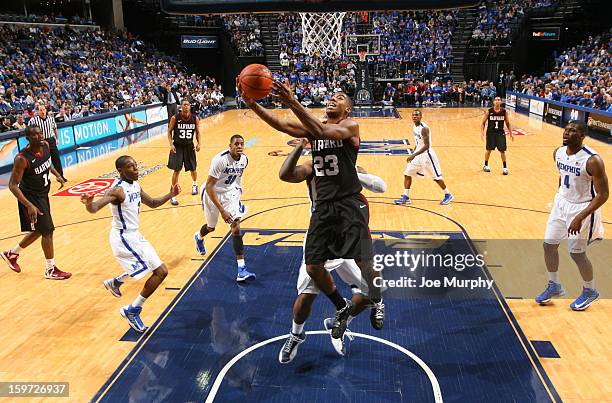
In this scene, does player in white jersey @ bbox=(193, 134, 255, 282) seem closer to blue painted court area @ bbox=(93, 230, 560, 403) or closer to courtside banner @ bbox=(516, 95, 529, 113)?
blue painted court area @ bbox=(93, 230, 560, 403)

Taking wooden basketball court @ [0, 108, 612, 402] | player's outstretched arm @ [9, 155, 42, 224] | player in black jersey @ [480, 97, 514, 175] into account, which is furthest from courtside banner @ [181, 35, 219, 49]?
player's outstretched arm @ [9, 155, 42, 224]

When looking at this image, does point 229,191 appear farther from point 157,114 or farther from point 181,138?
point 157,114

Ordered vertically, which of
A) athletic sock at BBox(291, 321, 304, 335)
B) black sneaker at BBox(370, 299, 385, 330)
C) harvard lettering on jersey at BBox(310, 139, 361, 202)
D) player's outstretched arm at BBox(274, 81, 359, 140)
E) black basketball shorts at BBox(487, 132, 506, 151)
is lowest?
athletic sock at BBox(291, 321, 304, 335)

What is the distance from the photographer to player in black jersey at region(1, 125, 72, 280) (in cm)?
631

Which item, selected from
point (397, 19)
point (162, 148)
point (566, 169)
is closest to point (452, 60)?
point (397, 19)

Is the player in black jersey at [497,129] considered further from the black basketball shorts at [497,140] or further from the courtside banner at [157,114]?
the courtside banner at [157,114]

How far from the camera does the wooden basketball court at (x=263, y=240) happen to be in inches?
196

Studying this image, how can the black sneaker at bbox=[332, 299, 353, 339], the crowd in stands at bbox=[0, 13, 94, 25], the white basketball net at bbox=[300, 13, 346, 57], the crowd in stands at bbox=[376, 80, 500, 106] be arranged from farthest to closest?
1. the crowd in stands at bbox=[376, 80, 500, 106]
2. the crowd in stands at bbox=[0, 13, 94, 25]
3. the white basketball net at bbox=[300, 13, 346, 57]
4. the black sneaker at bbox=[332, 299, 353, 339]

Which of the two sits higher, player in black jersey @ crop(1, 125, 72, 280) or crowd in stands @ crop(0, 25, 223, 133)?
crowd in stands @ crop(0, 25, 223, 133)

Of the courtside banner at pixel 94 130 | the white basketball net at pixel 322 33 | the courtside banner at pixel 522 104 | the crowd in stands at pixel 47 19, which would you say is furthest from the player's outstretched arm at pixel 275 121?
the crowd in stands at pixel 47 19

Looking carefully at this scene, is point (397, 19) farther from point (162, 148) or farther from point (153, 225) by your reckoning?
point (153, 225)

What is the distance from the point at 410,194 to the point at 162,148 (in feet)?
30.2

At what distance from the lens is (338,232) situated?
4.35 meters

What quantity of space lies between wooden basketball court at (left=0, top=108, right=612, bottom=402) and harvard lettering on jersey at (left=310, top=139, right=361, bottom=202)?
94.3 inches
